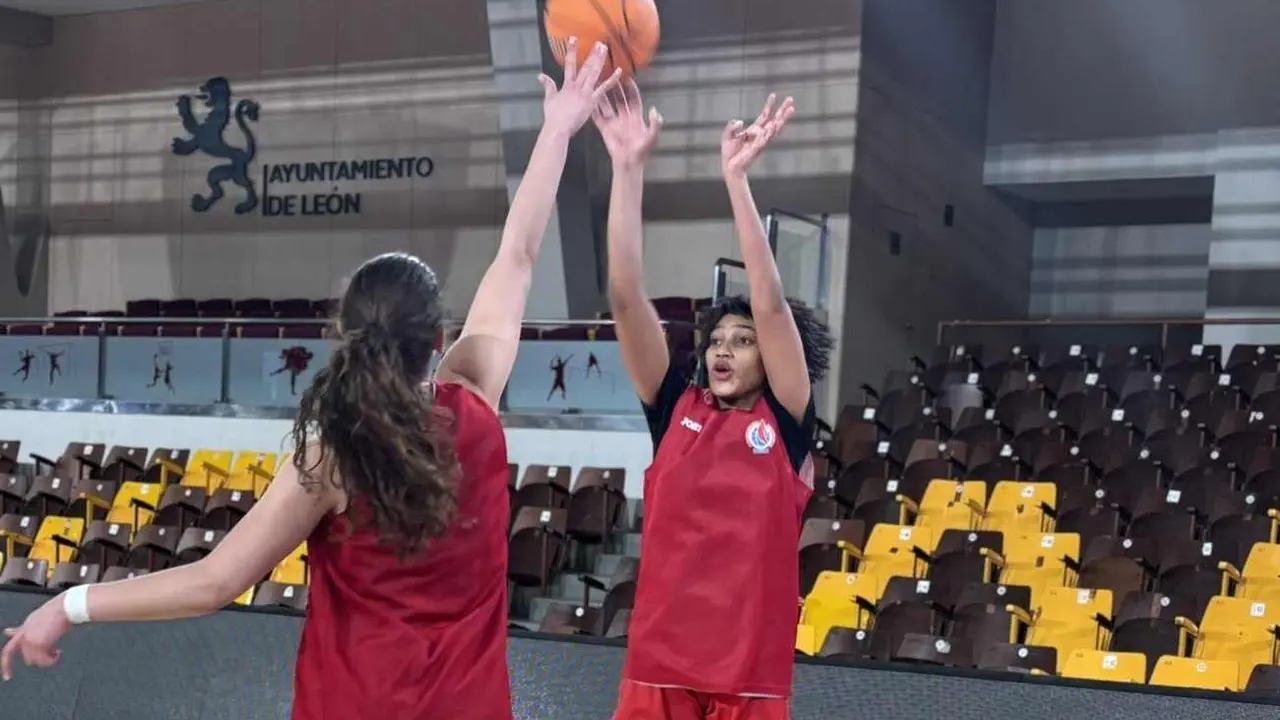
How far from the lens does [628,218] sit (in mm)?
2895

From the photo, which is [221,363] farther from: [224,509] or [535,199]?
[535,199]

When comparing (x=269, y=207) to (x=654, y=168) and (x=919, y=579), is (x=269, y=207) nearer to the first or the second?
(x=654, y=168)

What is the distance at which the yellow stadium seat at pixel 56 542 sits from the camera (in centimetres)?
1161

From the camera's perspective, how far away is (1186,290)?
17.8 meters

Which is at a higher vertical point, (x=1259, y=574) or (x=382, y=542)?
(x=382, y=542)

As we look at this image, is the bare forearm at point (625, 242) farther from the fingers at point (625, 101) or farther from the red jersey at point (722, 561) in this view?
the red jersey at point (722, 561)

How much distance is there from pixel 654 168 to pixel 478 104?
2.93m

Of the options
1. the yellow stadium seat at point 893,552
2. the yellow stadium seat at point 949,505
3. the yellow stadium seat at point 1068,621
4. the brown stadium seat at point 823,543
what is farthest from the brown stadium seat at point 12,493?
the yellow stadium seat at point 1068,621

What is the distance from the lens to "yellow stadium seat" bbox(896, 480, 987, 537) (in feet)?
32.3

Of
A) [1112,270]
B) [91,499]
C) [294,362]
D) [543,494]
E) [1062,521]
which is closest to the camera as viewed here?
[1062,521]

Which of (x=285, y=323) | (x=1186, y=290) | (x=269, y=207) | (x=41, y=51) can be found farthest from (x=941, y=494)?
(x=41, y=51)

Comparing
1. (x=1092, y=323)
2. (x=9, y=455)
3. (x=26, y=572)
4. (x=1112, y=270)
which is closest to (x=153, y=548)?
(x=26, y=572)

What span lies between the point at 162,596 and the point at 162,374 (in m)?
12.4

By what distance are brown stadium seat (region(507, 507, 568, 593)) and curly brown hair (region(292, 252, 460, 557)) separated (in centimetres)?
793
